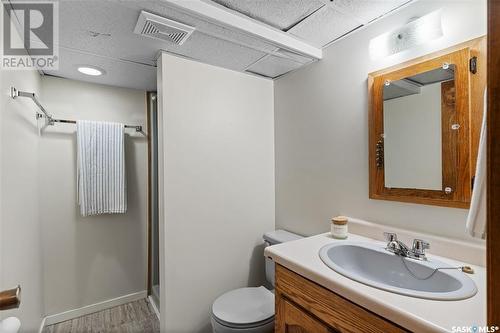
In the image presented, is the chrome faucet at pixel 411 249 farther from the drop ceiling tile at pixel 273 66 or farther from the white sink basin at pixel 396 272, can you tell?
the drop ceiling tile at pixel 273 66

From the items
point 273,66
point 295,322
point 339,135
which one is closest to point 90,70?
point 273,66

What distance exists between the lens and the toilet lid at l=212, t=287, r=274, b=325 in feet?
4.60

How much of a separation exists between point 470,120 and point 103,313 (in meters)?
3.01

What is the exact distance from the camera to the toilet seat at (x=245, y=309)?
138 centimetres

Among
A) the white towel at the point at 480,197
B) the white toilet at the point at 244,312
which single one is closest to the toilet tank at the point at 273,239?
the white toilet at the point at 244,312

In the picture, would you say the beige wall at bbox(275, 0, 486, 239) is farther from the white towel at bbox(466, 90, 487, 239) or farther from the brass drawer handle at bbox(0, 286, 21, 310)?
the brass drawer handle at bbox(0, 286, 21, 310)

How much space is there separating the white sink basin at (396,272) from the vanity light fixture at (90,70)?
6.79 ft

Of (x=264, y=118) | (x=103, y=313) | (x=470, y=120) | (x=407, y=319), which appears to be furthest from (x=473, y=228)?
(x=103, y=313)

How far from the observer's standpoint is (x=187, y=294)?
1.65 meters

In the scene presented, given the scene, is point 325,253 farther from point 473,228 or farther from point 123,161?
point 123,161

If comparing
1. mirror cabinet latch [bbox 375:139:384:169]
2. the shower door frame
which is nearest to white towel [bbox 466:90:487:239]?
mirror cabinet latch [bbox 375:139:384:169]

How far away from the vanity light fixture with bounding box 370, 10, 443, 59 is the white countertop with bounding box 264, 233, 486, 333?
1.07 metres

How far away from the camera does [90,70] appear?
184 centimetres

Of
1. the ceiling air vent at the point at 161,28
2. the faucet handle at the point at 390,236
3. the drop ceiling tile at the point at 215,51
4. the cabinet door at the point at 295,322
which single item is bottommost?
the cabinet door at the point at 295,322
